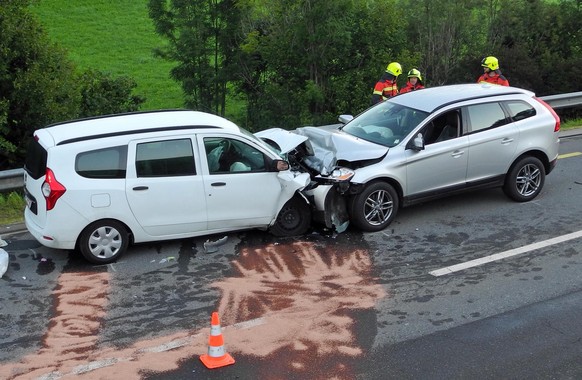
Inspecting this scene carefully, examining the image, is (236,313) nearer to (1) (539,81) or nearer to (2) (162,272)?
(2) (162,272)

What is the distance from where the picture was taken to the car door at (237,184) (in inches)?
374

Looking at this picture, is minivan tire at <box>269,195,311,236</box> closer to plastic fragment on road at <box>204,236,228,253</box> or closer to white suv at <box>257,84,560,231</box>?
white suv at <box>257,84,560,231</box>

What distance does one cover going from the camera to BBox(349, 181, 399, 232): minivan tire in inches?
397

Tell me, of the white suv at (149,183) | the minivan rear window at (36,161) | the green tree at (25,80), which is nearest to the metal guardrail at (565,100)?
the white suv at (149,183)

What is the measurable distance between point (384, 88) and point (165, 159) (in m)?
5.64

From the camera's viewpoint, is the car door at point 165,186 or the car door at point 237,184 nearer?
the car door at point 165,186

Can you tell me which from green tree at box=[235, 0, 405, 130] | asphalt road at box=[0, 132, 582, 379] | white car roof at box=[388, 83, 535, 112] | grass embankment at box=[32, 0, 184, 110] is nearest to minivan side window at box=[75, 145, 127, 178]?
asphalt road at box=[0, 132, 582, 379]

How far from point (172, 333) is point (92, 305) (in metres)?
1.14

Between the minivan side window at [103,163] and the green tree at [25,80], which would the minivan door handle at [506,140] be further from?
the green tree at [25,80]

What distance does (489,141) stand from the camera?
11.0 m

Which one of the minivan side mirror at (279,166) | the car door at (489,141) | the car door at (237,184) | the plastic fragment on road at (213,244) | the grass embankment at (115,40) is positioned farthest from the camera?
the grass embankment at (115,40)

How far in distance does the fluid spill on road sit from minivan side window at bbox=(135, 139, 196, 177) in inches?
50.6

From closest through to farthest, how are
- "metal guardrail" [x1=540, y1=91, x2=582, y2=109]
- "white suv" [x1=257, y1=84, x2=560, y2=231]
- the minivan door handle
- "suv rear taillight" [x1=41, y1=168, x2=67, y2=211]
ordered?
1. "suv rear taillight" [x1=41, y1=168, x2=67, y2=211]
2. "white suv" [x1=257, y1=84, x2=560, y2=231]
3. the minivan door handle
4. "metal guardrail" [x1=540, y1=91, x2=582, y2=109]

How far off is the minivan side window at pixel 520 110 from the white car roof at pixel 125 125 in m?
4.19
